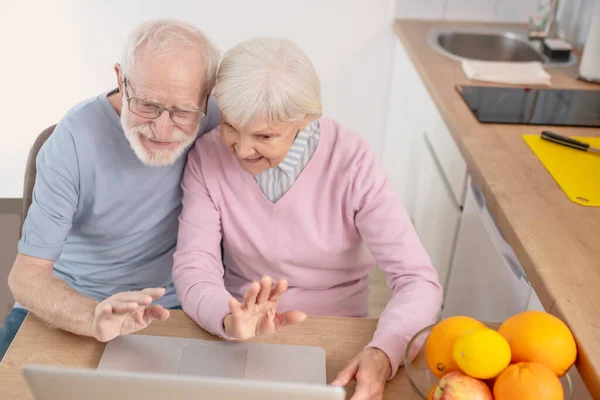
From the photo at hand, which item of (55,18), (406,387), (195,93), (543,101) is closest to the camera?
(406,387)

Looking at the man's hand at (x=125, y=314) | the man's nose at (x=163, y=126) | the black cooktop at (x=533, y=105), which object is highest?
the man's nose at (x=163, y=126)

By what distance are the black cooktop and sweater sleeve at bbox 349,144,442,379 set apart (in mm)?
580

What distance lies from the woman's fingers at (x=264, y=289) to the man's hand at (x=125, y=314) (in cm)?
16

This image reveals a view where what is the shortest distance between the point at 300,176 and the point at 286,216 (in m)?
0.09

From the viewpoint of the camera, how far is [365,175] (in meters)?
1.32

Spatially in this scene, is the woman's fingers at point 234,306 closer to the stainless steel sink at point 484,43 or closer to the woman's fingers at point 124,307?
the woman's fingers at point 124,307

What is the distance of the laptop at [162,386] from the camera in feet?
2.35

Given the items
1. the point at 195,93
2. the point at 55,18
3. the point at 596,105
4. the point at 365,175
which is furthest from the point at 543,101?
the point at 55,18

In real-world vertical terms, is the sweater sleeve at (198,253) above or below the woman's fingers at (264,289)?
below

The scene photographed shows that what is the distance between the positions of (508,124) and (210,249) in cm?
92

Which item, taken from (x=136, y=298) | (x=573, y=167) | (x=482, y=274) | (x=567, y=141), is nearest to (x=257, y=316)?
(x=136, y=298)

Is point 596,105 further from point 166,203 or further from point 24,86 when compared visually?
point 24,86

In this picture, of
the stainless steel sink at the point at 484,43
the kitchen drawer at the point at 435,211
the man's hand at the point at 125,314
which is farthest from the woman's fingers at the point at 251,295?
the stainless steel sink at the point at 484,43

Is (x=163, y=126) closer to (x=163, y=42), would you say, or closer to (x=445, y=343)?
(x=163, y=42)
